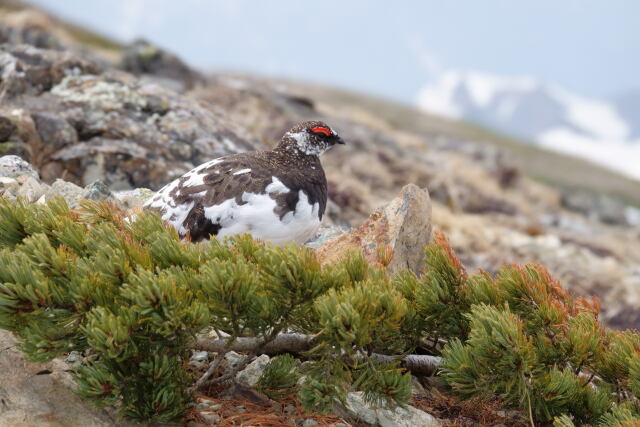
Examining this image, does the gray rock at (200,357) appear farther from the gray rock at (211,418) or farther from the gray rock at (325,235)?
the gray rock at (325,235)

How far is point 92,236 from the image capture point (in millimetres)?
2953

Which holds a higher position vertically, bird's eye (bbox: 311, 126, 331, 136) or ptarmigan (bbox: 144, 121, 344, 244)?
bird's eye (bbox: 311, 126, 331, 136)

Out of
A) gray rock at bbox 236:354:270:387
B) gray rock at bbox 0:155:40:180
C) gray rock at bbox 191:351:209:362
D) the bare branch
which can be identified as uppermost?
the bare branch

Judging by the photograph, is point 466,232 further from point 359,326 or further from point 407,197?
point 359,326

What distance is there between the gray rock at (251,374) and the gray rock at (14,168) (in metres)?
3.16

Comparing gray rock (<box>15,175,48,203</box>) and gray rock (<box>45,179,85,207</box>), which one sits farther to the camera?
gray rock (<box>45,179,85,207</box>)

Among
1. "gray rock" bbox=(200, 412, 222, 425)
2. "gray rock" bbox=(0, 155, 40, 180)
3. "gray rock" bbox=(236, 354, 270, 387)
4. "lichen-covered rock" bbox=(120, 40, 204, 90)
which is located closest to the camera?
"gray rock" bbox=(200, 412, 222, 425)

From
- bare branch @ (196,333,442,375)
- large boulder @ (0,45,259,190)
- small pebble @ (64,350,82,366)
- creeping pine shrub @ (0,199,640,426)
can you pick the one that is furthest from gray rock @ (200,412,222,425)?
large boulder @ (0,45,259,190)

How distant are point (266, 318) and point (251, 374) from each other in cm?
90

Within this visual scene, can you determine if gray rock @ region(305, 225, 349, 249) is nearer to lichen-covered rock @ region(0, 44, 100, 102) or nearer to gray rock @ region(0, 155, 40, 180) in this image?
gray rock @ region(0, 155, 40, 180)

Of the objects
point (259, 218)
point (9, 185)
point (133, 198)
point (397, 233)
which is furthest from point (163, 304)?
point (133, 198)

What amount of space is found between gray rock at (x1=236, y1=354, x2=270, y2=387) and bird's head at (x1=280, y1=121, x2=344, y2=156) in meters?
2.01

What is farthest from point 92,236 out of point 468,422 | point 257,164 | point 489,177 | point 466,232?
point 489,177

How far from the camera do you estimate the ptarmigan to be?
4.36 meters
